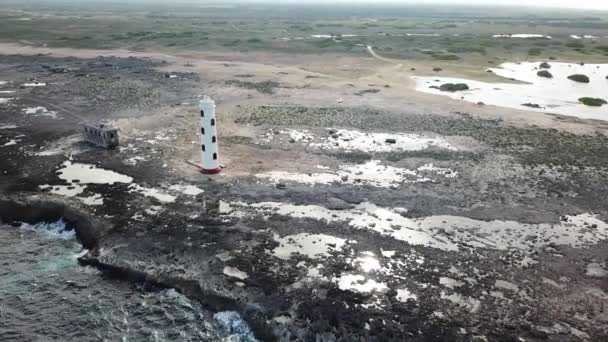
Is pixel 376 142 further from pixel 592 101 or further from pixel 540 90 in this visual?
pixel 540 90

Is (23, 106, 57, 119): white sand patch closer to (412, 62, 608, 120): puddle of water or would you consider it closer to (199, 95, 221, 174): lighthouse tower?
(199, 95, 221, 174): lighthouse tower

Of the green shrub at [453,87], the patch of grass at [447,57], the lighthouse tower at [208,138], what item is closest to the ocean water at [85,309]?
the lighthouse tower at [208,138]

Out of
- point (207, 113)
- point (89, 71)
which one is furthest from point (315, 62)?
point (207, 113)

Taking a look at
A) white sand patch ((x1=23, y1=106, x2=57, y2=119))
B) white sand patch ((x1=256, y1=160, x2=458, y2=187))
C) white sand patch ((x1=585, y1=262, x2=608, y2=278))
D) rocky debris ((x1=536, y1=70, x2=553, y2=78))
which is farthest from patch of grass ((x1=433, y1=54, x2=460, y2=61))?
white sand patch ((x1=585, y1=262, x2=608, y2=278))

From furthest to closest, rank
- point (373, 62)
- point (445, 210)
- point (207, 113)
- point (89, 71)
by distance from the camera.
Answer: point (373, 62), point (89, 71), point (207, 113), point (445, 210)

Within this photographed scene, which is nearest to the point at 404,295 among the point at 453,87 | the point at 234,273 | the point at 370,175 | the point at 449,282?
the point at 449,282

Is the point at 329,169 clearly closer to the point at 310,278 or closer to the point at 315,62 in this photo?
the point at 310,278
